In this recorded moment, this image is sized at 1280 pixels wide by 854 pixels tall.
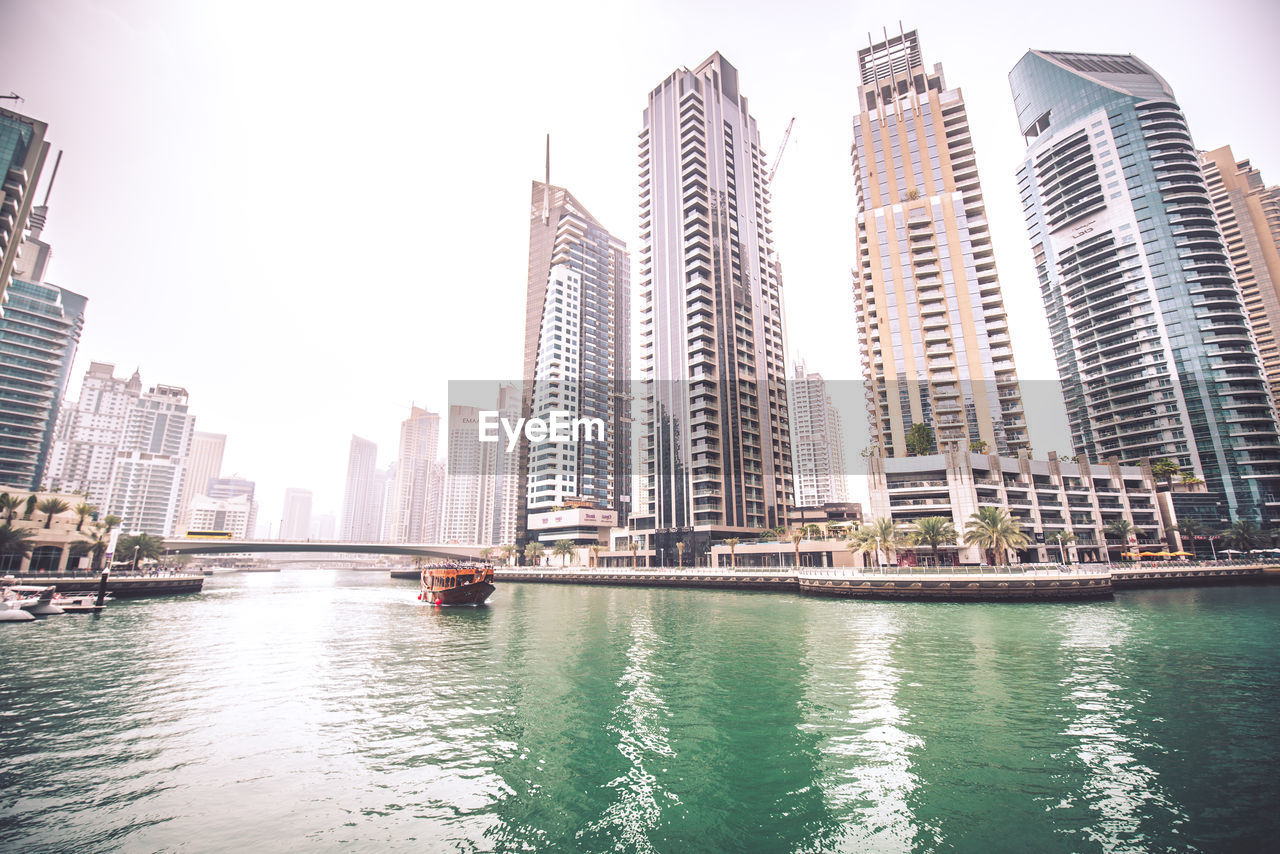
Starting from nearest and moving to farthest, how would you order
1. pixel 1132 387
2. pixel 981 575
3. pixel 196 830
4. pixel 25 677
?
pixel 196 830, pixel 25 677, pixel 981 575, pixel 1132 387

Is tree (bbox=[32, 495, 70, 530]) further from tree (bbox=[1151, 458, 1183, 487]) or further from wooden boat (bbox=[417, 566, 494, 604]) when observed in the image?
tree (bbox=[1151, 458, 1183, 487])

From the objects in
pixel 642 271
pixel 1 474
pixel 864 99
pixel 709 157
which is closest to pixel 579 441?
pixel 642 271

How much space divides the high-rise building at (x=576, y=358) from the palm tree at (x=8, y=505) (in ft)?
341

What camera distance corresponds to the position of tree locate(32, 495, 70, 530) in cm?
7719

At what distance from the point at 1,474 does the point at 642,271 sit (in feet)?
499

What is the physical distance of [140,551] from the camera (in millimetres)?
102375

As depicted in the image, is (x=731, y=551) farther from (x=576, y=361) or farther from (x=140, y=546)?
(x=140, y=546)

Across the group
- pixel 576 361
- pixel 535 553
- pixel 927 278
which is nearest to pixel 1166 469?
pixel 927 278

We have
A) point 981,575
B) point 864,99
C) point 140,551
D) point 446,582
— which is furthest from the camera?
point 864,99

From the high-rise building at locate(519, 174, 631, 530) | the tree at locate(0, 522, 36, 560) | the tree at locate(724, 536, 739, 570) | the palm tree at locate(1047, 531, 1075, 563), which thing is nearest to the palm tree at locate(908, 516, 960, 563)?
the palm tree at locate(1047, 531, 1075, 563)

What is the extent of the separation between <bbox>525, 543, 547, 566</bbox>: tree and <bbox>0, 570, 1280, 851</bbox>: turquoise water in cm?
11259

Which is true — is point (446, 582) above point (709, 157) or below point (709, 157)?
below

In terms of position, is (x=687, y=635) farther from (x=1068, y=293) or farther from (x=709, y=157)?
(x=1068, y=293)

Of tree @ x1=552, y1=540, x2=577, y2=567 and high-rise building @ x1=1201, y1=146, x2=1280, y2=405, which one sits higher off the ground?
high-rise building @ x1=1201, y1=146, x2=1280, y2=405
